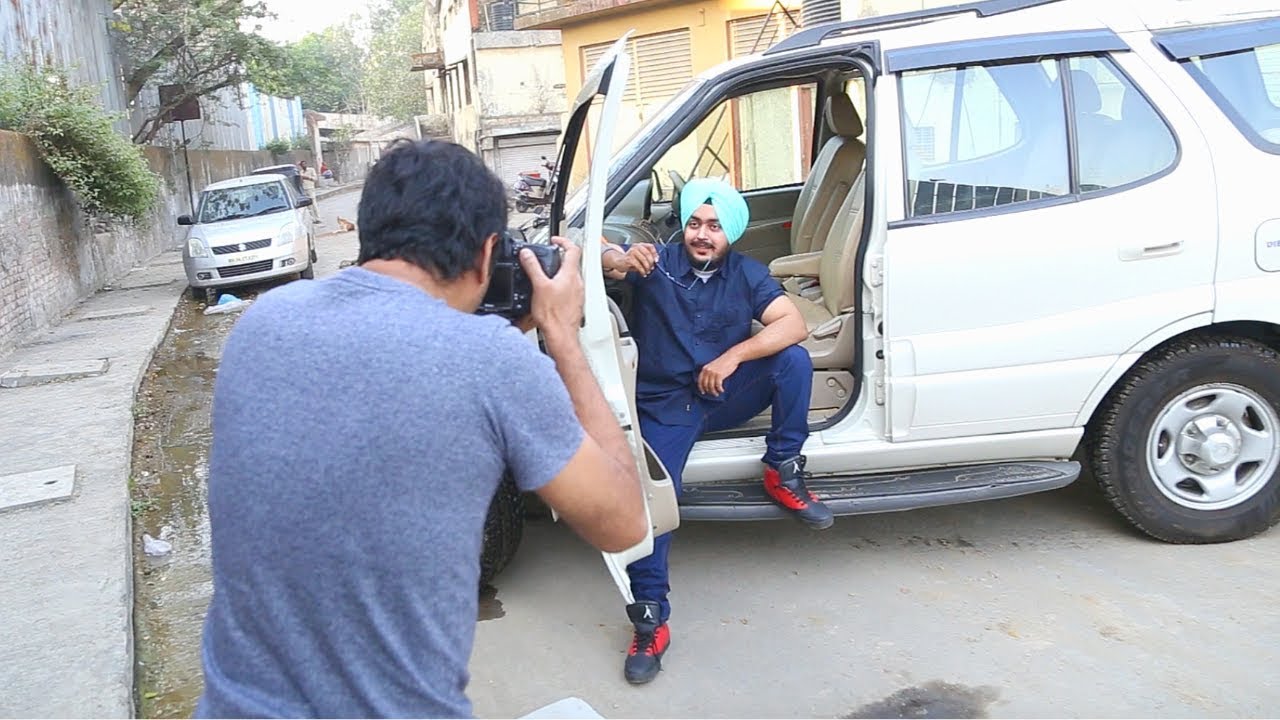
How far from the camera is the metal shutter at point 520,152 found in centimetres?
3228

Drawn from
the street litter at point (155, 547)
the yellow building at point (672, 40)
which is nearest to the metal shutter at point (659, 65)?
the yellow building at point (672, 40)

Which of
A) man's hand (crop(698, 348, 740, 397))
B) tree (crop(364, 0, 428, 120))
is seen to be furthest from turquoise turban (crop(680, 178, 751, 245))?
tree (crop(364, 0, 428, 120))

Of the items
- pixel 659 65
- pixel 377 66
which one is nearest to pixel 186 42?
pixel 659 65

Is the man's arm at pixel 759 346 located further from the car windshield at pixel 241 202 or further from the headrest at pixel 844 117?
the car windshield at pixel 241 202

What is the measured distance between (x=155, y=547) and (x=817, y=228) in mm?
3654

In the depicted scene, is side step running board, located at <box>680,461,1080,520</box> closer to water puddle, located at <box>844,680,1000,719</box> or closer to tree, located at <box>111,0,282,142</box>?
water puddle, located at <box>844,680,1000,719</box>

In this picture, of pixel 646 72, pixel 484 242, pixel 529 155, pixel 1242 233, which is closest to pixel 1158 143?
pixel 1242 233

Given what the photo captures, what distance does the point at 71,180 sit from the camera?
484 inches

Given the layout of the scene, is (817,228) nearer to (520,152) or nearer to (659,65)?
(659,65)

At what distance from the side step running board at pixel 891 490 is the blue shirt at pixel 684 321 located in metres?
0.31

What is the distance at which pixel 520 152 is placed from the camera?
3256cm

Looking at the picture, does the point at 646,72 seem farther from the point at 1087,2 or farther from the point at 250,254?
the point at 1087,2

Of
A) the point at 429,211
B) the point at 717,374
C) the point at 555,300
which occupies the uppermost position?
the point at 429,211

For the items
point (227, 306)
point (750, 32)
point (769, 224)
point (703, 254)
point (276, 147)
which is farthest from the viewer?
point (276, 147)
